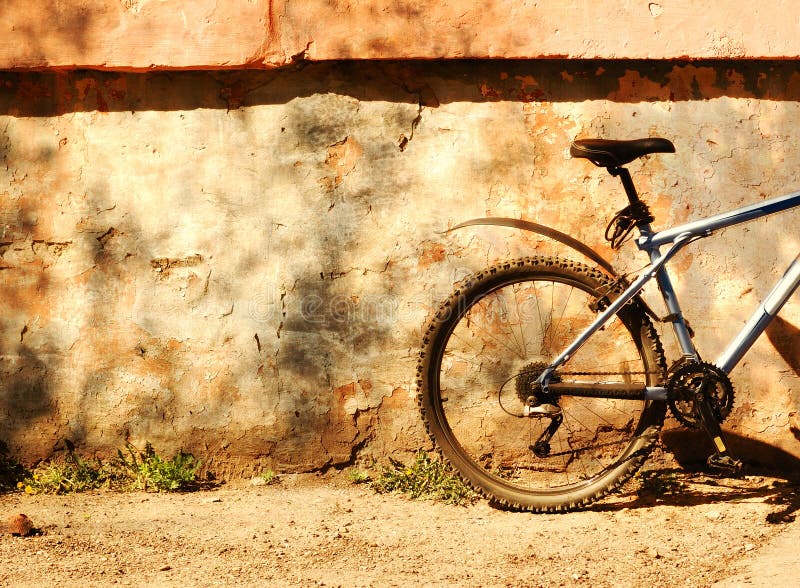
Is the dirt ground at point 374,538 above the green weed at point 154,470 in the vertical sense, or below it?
below

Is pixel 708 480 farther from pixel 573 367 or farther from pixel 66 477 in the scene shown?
pixel 66 477

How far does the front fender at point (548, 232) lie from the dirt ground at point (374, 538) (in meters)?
0.99

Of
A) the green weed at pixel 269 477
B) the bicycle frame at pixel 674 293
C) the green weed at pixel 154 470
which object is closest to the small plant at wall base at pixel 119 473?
the green weed at pixel 154 470

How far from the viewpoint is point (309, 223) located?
3836mm

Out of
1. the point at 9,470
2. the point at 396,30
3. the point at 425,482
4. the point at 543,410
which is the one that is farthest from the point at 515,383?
the point at 9,470

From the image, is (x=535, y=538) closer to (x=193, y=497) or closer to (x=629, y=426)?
(x=629, y=426)

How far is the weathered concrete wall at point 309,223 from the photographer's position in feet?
12.4

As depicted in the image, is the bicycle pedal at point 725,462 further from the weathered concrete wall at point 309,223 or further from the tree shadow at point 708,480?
the weathered concrete wall at point 309,223

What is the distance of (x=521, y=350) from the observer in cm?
390

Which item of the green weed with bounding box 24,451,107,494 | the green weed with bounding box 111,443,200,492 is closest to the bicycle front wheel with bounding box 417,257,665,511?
the green weed with bounding box 111,443,200,492

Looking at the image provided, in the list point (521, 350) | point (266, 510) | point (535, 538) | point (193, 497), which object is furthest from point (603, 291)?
point (193, 497)

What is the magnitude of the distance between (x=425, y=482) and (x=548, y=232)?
1184 mm

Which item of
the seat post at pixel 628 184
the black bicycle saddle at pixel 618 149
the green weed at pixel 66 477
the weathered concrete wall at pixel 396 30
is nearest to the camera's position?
the black bicycle saddle at pixel 618 149

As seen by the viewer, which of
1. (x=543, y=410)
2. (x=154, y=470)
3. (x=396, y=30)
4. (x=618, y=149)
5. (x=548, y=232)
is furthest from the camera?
(x=154, y=470)
